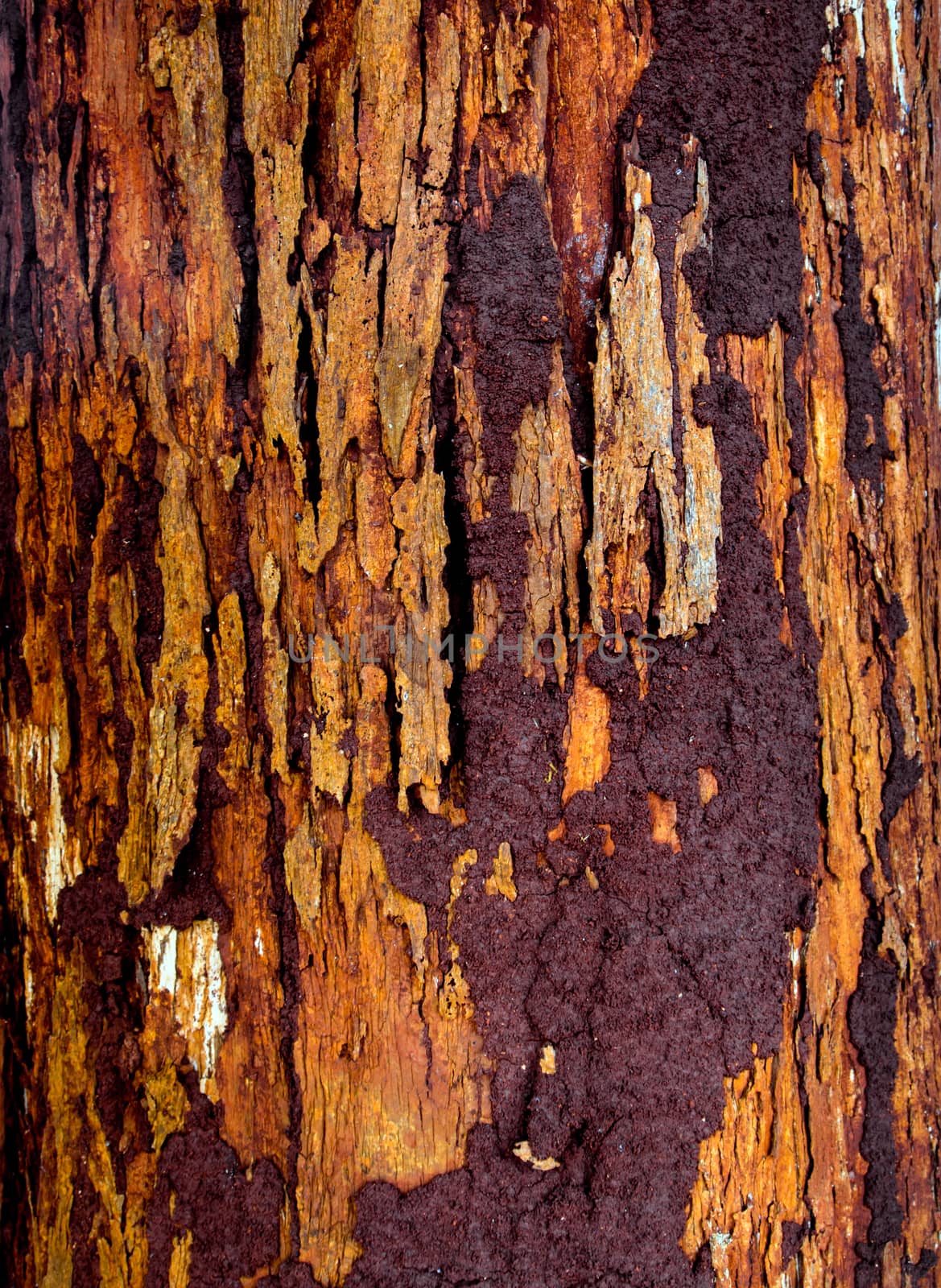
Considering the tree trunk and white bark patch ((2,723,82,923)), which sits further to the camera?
white bark patch ((2,723,82,923))

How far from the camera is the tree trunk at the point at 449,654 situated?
114 cm

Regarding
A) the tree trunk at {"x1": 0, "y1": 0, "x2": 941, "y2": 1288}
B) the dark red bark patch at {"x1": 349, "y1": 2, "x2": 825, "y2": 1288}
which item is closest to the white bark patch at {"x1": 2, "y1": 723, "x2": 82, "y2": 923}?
the tree trunk at {"x1": 0, "y1": 0, "x2": 941, "y2": 1288}

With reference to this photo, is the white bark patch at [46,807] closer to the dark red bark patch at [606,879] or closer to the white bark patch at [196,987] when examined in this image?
the white bark patch at [196,987]

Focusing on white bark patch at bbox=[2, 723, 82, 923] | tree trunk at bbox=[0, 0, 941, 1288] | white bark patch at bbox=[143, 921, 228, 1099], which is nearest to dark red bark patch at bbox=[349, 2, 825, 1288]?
tree trunk at bbox=[0, 0, 941, 1288]

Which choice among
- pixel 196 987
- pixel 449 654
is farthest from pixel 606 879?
pixel 196 987

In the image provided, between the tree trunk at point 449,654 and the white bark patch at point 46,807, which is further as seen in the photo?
the white bark patch at point 46,807

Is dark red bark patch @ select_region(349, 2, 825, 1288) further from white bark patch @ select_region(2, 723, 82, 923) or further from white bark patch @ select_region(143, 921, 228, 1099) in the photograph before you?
white bark patch @ select_region(2, 723, 82, 923)

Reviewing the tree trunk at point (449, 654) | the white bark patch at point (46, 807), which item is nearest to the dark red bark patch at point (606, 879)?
the tree trunk at point (449, 654)

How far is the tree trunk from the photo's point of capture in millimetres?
1137

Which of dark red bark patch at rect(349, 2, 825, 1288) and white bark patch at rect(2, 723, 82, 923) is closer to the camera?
dark red bark patch at rect(349, 2, 825, 1288)

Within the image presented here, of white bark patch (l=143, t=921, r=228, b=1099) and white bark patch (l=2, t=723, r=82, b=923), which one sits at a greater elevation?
white bark patch (l=2, t=723, r=82, b=923)

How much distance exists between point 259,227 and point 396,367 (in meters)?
0.27

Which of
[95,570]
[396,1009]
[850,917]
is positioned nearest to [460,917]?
[396,1009]

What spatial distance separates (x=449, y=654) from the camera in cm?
114
